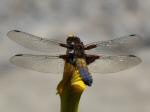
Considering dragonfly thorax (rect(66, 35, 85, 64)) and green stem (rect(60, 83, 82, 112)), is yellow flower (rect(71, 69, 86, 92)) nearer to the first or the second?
green stem (rect(60, 83, 82, 112))

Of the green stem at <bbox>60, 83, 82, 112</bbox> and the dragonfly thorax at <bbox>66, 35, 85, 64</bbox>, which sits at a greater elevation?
the dragonfly thorax at <bbox>66, 35, 85, 64</bbox>

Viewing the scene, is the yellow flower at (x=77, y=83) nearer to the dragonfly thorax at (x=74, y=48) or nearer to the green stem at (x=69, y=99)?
the green stem at (x=69, y=99)

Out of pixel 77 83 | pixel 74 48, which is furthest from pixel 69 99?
pixel 74 48

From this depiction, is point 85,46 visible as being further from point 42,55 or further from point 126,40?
point 126,40

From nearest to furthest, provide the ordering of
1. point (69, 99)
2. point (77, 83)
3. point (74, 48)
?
1. point (77, 83)
2. point (69, 99)
3. point (74, 48)

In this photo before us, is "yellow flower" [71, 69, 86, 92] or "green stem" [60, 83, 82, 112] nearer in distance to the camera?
"yellow flower" [71, 69, 86, 92]

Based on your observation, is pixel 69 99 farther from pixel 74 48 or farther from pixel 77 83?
pixel 74 48

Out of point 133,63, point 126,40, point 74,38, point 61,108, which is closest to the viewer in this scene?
point 61,108

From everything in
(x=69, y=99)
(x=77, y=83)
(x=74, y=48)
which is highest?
(x=74, y=48)

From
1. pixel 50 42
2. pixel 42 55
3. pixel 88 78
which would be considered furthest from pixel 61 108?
pixel 50 42

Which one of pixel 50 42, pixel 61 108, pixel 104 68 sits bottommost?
pixel 61 108

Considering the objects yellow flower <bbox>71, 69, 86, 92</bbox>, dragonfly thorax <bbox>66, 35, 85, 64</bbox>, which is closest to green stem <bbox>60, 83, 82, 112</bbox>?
yellow flower <bbox>71, 69, 86, 92</bbox>
